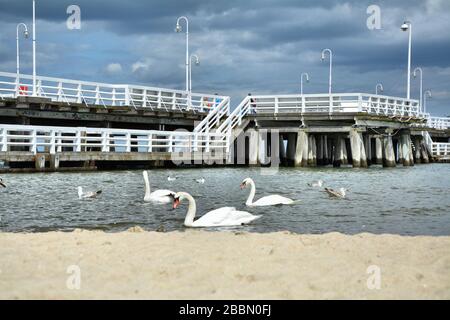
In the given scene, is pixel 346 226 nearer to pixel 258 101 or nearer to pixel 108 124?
pixel 108 124

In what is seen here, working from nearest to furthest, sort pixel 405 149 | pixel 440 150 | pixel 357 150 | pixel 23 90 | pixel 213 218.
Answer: pixel 213 218 → pixel 23 90 → pixel 357 150 → pixel 405 149 → pixel 440 150

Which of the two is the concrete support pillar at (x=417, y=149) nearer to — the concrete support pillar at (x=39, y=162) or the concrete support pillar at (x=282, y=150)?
the concrete support pillar at (x=282, y=150)

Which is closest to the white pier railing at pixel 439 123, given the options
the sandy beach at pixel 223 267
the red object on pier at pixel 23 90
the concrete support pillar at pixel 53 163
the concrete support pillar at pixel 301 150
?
the concrete support pillar at pixel 301 150

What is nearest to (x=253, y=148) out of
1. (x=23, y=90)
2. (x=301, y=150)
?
(x=301, y=150)

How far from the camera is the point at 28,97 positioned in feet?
108

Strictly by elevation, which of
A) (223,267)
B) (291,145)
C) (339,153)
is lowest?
(223,267)

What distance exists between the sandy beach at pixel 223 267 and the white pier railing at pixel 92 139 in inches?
788

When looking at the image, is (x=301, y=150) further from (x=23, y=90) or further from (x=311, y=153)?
(x=23, y=90)

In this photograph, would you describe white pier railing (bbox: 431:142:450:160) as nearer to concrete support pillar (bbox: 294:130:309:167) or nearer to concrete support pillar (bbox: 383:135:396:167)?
concrete support pillar (bbox: 383:135:396:167)

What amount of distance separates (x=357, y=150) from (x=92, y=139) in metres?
16.9

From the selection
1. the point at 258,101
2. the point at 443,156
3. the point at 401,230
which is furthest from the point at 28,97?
the point at 443,156

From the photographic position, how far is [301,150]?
40.2 meters

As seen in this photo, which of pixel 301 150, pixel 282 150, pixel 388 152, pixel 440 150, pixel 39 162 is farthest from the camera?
pixel 440 150

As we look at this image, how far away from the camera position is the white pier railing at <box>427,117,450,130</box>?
2714 inches
